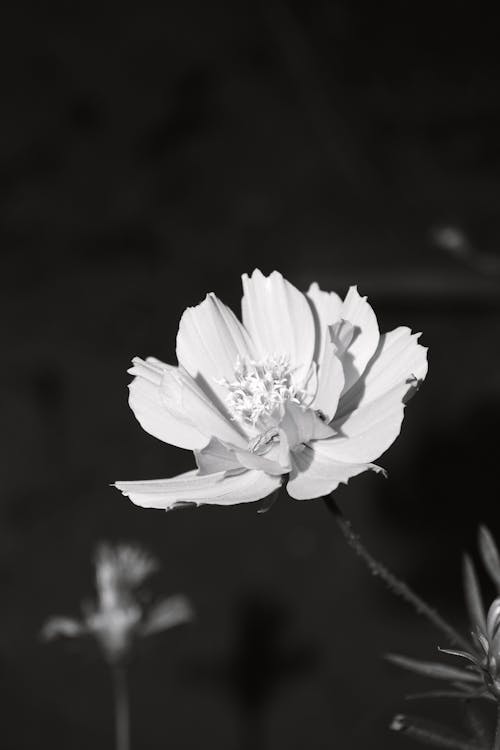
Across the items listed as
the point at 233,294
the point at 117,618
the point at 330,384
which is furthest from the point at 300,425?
the point at 233,294

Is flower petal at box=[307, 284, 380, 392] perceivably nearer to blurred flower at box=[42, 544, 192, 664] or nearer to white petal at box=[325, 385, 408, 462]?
white petal at box=[325, 385, 408, 462]

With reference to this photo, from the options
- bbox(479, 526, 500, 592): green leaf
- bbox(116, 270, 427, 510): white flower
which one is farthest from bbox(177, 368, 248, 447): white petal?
bbox(479, 526, 500, 592): green leaf

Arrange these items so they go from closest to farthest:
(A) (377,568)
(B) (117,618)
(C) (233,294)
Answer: (A) (377,568) < (B) (117,618) < (C) (233,294)

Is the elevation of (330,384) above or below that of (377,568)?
above

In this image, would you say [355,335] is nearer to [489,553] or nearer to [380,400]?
[380,400]

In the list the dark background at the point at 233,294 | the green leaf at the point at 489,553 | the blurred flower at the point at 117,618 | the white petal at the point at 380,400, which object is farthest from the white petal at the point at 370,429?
the dark background at the point at 233,294

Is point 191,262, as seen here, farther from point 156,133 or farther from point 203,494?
point 203,494
